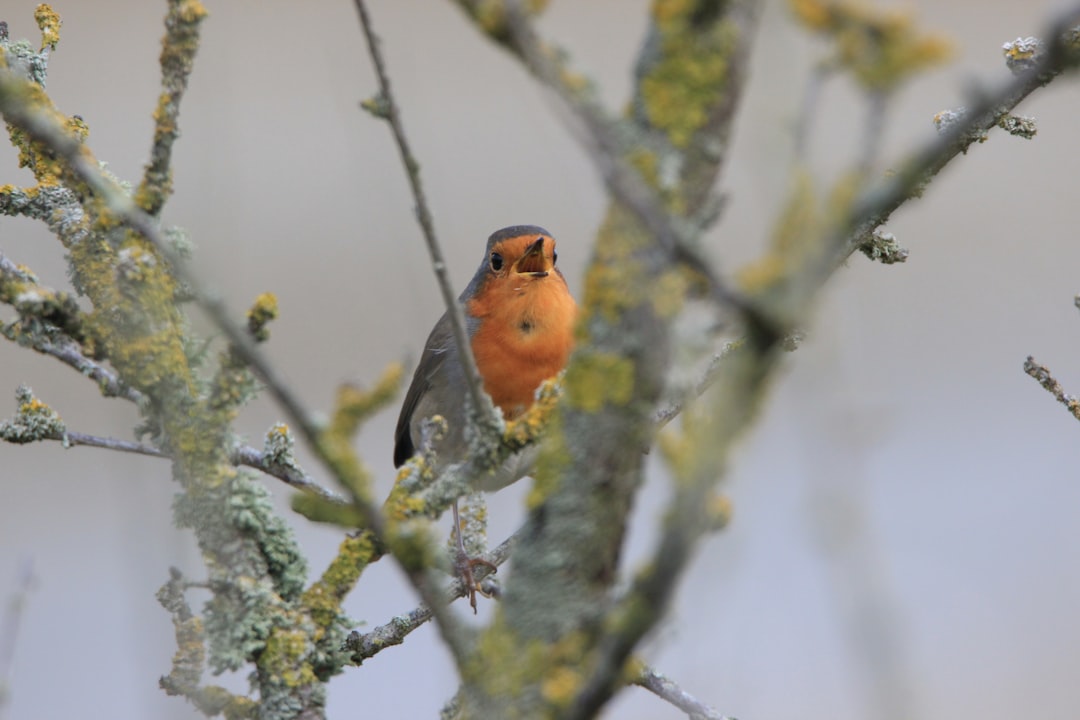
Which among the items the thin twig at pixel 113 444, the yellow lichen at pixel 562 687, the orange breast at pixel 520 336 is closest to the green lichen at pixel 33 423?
the thin twig at pixel 113 444

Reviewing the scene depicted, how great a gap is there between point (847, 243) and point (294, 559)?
1336 mm

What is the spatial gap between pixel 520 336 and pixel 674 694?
2.36 m

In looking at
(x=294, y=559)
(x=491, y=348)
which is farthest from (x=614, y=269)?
(x=491, y=348)

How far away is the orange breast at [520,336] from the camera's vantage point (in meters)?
4.31

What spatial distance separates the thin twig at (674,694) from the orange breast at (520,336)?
76.9 inches

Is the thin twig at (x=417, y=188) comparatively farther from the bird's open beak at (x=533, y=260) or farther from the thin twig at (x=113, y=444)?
the bird's open beak at (x=533, y=260)

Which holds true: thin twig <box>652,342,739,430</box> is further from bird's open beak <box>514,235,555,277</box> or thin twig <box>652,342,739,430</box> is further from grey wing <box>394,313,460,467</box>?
grey wing <box>394,313,460,467</box>

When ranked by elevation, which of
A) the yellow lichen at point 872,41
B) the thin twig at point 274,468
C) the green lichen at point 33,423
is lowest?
the yellow lichen at point 872,41

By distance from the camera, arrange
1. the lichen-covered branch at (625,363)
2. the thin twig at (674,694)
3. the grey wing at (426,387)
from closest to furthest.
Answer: the lichen-covered branch at (625,363), the thin twig at (674,694), the grey wing at (426,387)

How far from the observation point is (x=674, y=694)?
219cm

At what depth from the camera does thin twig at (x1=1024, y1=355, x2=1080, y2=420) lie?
2219 mm

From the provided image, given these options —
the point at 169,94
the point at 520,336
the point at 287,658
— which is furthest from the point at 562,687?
the point at 520,336

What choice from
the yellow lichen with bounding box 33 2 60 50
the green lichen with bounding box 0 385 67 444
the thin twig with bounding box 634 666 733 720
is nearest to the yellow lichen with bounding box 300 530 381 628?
the thin twig with bounding box 634 666 733 720

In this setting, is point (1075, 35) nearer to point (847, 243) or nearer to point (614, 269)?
point (847, 243)
